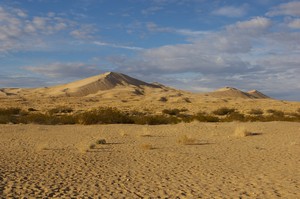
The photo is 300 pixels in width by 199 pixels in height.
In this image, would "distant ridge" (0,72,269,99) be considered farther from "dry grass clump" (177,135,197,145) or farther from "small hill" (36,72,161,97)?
"dry grass clump" (177,135,197,145)

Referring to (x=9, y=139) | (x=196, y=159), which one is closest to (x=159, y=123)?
(x=9, y=139)

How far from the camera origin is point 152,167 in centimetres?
1295

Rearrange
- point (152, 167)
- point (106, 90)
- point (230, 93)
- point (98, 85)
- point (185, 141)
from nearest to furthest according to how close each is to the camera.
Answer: point (152, 167) → point (185, 141) → point (106, 90) → point (98, 85) → point (230, 93)

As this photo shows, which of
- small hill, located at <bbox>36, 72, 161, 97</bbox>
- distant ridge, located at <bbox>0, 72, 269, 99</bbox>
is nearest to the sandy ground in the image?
distant ridge, located at <bbox>0, 72, 269, 99</bbox>

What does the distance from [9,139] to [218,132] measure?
1156 cm

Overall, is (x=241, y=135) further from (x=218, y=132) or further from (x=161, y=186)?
(x=161, y=186)

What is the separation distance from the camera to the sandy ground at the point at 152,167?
9594 mm

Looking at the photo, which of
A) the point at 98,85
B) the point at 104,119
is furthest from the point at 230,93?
the point at 104,119

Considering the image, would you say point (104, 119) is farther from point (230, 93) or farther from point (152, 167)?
point (230, 93)

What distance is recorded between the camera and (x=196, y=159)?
14.6m

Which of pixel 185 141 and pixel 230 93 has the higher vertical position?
pixel 230 93

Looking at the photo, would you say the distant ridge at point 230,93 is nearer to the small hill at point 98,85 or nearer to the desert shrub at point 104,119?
the small hill at point 98,85

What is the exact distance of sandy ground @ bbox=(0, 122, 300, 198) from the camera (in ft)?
31.5

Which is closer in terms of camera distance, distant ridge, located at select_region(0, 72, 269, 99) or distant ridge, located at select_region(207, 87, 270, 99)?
distant ridge, located at select_region(0, 72, 269, 99)
